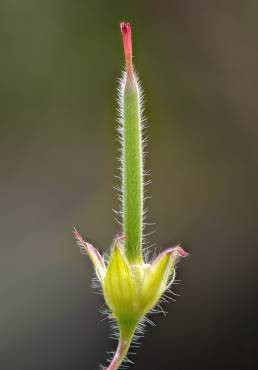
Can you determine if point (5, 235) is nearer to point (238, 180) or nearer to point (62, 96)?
point (62, 96)

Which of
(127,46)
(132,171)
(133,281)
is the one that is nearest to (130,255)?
(133,281)

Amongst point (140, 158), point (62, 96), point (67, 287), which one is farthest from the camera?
point (62, 96)

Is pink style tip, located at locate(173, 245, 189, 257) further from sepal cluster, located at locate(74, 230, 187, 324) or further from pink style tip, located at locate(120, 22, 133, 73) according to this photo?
pink style tip, located at locate(120, 22, 133, 73)

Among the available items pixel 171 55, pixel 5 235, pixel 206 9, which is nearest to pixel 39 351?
pixel 5 235

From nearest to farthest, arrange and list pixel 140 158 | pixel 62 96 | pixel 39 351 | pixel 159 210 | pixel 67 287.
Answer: pixel 140 158 < pixel 39 351 < pixel 67 287 < pixel 159 210 < pixel 62 96

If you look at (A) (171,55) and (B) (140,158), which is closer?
(B) (140,158)

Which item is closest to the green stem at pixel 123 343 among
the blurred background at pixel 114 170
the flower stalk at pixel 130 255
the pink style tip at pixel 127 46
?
the flower stalk at pixel 130 255
